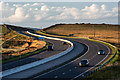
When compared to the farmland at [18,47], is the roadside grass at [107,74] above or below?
below

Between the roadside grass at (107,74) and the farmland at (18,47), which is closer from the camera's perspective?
the roadside grass at (107,74)

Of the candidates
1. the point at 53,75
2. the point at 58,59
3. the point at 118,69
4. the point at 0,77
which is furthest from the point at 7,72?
the point at 118,69

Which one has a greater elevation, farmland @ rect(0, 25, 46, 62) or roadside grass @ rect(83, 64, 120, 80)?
farmland @ rect(0, 25, 46, 62)

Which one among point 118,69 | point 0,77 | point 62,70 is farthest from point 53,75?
point 118,69

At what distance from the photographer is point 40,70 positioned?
41.2 meters

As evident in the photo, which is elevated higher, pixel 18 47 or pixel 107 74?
pixel 18 47

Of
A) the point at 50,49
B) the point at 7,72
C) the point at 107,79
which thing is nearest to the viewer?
the point at 107,79

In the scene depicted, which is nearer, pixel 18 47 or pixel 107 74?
pixel 107 74

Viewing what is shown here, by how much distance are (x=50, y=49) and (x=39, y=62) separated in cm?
1813

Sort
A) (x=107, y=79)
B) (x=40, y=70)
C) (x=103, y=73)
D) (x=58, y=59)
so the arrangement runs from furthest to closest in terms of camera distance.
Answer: (x=58, y=59), (x=40, y=70), (x=103, y=73), (x=107, y=79)

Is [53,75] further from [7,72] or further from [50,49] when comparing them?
[50,49]

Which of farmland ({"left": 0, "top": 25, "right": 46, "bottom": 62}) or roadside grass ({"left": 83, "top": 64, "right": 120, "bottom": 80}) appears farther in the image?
farmland ({"left": 0, "top": 25, "right": 46, "bottom": 62})

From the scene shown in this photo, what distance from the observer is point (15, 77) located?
119 feet

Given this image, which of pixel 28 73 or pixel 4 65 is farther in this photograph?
pixel 4 65
